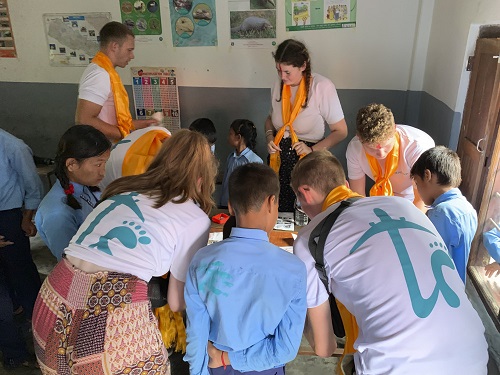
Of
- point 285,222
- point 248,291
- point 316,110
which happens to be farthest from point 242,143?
point 248,291

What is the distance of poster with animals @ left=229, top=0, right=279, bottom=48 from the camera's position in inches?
136

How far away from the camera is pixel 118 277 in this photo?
1.27 m

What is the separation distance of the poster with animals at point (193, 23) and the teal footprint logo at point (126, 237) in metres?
2.73

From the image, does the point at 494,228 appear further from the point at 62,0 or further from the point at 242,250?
the point at 62,0

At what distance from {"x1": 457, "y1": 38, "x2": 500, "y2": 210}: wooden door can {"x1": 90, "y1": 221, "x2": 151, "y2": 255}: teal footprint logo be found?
6.34 feet

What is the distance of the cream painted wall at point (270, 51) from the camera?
3.35m

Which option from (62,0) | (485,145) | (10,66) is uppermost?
(62,0)

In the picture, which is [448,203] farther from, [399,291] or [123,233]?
[123,233]

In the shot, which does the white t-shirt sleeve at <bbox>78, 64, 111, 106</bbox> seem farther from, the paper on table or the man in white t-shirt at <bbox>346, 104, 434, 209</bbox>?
the man in white t-shirt at <bbox>346, 104, 434, 209</bbox>

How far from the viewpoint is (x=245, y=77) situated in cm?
→ 370

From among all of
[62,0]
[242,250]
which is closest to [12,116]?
[62,0]

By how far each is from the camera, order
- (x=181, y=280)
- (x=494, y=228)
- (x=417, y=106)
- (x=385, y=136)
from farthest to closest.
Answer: (x=417, y=106), (x=494, y=228), (x=385, y=136), (x=181, y=280)

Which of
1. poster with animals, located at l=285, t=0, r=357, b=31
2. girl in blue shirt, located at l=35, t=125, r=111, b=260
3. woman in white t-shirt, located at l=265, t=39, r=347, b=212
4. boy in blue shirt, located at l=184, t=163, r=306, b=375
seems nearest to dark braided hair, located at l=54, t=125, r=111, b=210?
girl in blue shirt, located at l=35, t=125, r=111, b=260

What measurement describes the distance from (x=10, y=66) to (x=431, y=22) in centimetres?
391
